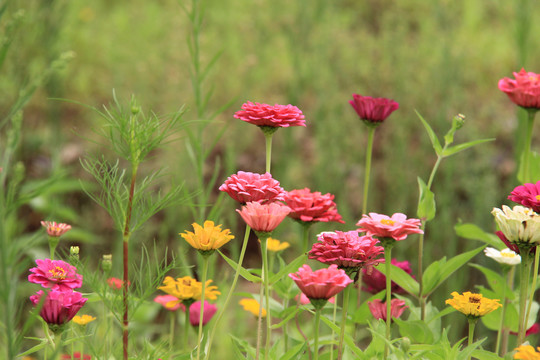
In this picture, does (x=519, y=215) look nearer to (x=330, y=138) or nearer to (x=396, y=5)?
(x=330, y=138)

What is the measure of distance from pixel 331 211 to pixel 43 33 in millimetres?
1274

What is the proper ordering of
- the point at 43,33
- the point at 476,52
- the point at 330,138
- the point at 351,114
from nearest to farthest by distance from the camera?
the point at 43,33, the point at 330,138, the point at 351,114, the point at 476,52

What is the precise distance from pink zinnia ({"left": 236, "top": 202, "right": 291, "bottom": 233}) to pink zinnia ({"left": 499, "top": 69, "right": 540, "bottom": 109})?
404 mm

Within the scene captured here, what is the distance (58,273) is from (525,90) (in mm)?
609

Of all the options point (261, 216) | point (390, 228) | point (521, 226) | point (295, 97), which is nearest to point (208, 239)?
point (261, 216)

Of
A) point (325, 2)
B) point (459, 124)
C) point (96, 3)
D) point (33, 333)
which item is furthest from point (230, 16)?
point (459, 124)

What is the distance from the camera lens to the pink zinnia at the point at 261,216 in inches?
23.0

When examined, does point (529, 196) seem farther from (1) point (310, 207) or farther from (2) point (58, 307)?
(2) point (58, 307)

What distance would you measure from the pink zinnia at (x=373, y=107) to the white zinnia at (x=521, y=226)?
0.24 meters

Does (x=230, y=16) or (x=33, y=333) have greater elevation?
(x=230, y=16)

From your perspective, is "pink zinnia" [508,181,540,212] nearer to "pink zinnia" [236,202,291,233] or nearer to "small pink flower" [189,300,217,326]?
"pink zinnia" [236,202,291,233]

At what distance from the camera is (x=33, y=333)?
1.87m

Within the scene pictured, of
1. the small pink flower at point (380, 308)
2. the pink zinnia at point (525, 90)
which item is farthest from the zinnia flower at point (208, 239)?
the pink zinnia at point (525, 90)

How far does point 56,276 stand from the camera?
62 centimetres
